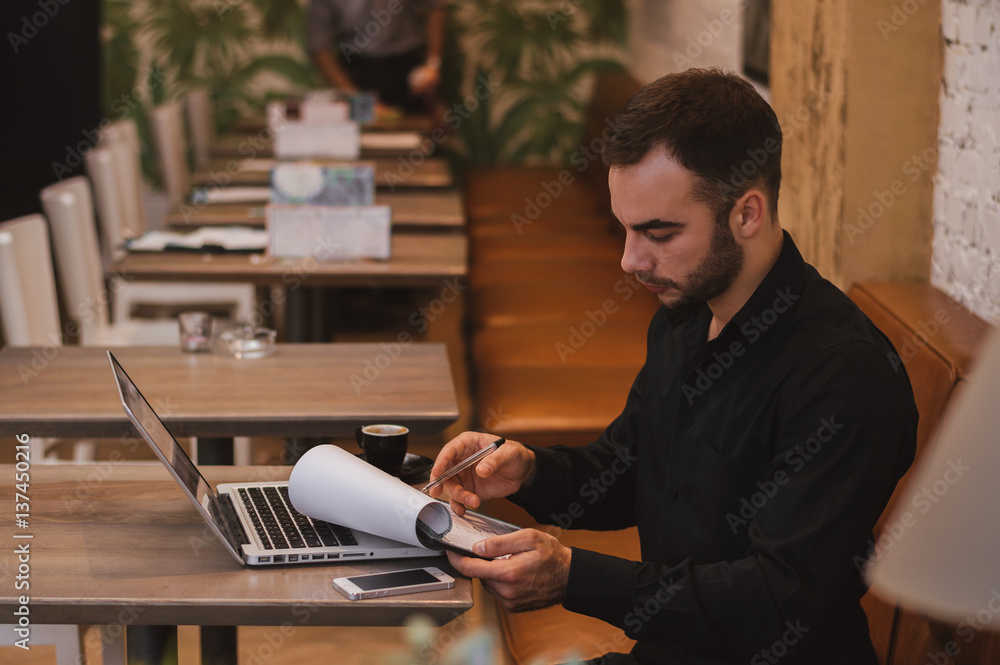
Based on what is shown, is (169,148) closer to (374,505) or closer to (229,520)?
(229,520)

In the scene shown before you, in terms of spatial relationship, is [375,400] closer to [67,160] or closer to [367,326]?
[367,326]

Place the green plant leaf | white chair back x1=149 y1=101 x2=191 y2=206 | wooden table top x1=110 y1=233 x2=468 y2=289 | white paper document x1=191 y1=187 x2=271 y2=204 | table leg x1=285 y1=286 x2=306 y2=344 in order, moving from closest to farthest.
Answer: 1. wooden table top x1=110 y1=233 x2=468 y2=289
2. table leg x1=285 y1=286 x2=306 y2=344
3. white paper document x1=191 y1=187 x2=271 y2=204
4. white chair back x1=149 y1=101 x2=191 y2=206
5. the green plant leaf

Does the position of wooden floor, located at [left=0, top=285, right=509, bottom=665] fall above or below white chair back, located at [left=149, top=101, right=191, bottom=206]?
below

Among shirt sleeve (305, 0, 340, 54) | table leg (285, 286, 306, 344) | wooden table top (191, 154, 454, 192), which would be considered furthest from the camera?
shirt sleeve (305, 0, 340, 54)

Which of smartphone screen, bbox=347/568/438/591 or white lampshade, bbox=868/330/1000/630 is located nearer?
white lampshade, bbox=868/330/1000/630

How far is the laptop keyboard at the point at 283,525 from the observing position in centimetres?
147

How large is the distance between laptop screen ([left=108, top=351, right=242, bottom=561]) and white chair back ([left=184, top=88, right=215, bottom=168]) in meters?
4.86

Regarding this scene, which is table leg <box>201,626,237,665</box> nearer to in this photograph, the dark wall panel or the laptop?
the laptop

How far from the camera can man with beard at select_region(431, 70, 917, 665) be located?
1.29 meters

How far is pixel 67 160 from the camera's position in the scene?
237 inches

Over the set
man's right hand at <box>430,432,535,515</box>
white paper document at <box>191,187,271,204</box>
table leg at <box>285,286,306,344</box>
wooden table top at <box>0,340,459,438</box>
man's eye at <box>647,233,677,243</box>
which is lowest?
table leg at <box>285,286,306,344</box>

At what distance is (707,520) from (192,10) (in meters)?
6.34

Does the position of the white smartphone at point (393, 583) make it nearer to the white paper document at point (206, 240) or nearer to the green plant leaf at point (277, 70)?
the white paper document at point (206, 240)

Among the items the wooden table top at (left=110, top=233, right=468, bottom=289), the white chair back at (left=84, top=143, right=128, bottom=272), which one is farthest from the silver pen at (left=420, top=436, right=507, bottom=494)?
the white chair back at (left=84, top=143, right=128, bottom=272)
